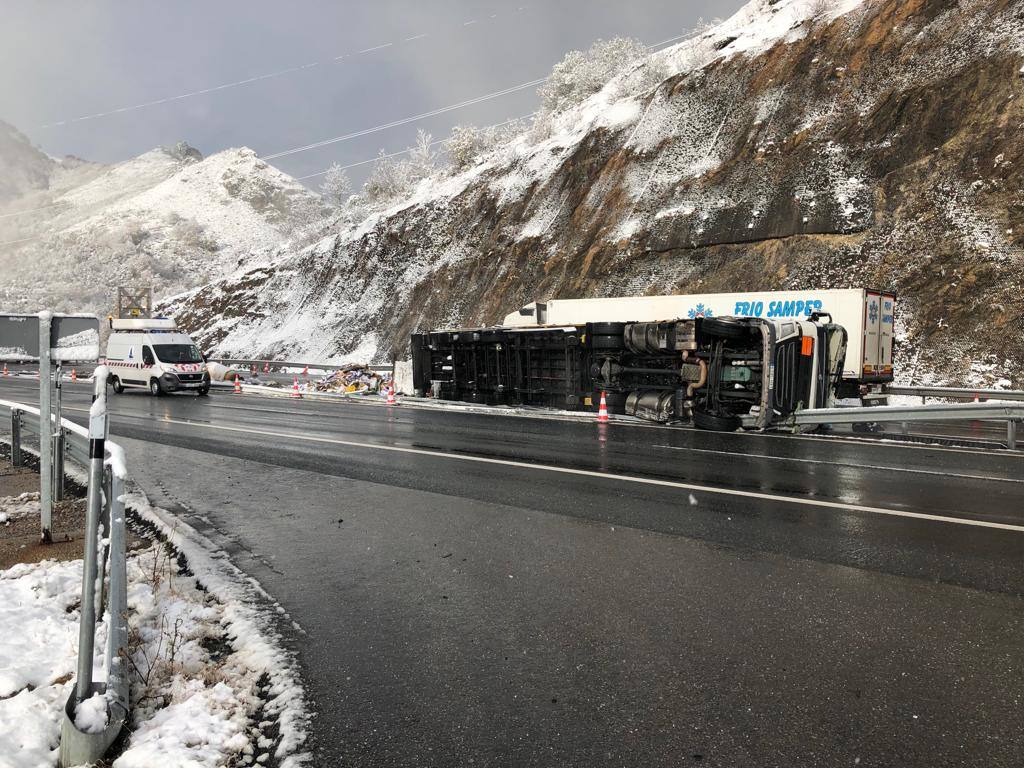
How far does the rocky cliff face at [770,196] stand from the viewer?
23359 mm

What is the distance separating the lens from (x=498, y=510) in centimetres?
704

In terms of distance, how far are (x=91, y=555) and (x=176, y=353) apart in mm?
22937

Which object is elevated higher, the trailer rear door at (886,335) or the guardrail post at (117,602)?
the trailer rear door at (886,335)

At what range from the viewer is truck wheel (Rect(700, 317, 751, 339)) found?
1395 centimetres

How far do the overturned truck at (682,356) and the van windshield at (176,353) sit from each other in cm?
786

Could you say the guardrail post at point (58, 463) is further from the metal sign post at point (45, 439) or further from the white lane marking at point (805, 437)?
the white lane marking at point (805, 437)

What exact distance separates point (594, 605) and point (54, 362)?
453 centimetres

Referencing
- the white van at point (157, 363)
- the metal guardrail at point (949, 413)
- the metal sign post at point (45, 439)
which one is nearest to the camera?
the metal sign post at point (45, 439)

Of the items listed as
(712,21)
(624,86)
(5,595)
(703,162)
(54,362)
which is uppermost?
(712,21)

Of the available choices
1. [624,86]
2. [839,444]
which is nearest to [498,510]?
[839,444]

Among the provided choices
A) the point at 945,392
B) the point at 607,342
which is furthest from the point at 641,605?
the point at 945,392

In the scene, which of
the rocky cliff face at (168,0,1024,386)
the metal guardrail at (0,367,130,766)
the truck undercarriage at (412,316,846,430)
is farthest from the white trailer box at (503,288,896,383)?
the metal guardrail at (0,367,130,766)

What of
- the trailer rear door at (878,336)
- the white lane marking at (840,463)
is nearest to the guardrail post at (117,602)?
the white lane marking at (840,463)

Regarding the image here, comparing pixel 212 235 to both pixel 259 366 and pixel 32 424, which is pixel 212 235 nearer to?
pixel 259 366
